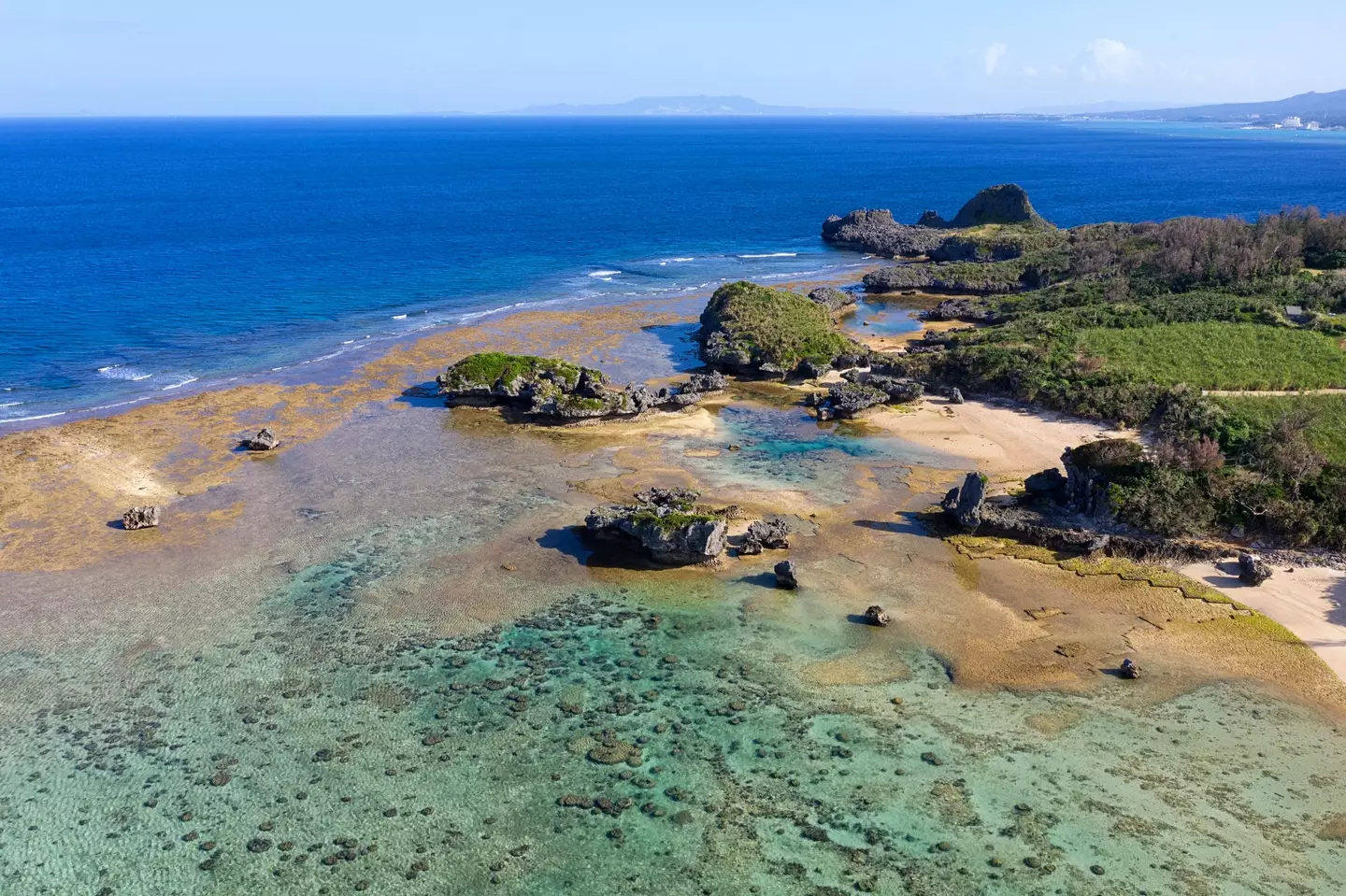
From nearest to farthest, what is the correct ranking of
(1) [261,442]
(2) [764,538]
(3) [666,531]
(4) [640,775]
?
(4) [640,775], (3) [666,531], (2) [764,538], (1) [261,442]

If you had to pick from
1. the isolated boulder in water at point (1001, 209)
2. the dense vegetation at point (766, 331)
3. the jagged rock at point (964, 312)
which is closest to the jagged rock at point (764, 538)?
the dense vegetation at point (766, 331)

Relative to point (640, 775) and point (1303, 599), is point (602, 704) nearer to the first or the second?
point (640, 775)

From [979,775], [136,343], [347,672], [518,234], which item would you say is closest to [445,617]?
[347,672]

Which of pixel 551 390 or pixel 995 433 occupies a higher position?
pixel 551 390

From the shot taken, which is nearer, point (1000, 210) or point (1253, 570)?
point (1253, 570)

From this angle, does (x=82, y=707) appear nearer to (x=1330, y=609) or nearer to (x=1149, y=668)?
(x=1149, y=668)

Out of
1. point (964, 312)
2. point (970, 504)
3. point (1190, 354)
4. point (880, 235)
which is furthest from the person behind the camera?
point (880, 235)

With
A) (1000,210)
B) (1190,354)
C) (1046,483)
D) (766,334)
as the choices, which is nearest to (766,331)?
(766,334)

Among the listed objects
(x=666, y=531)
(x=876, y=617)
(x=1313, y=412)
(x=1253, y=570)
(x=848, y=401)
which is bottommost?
(x=876, y=617)
